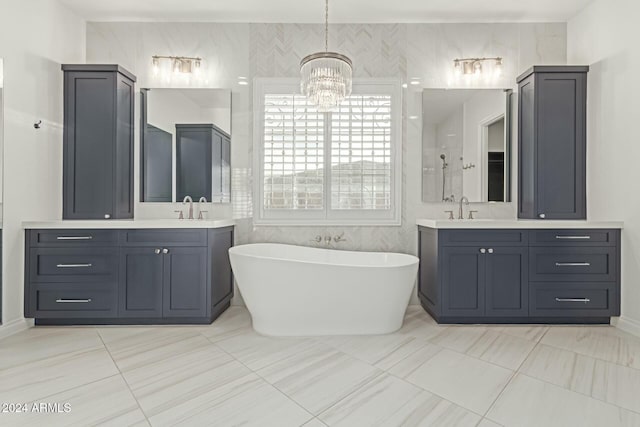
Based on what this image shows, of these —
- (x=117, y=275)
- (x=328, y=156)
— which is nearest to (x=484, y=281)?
(x=328, y=156)

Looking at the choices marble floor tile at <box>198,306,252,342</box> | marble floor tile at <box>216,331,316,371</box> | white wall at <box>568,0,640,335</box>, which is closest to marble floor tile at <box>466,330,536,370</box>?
white wall at <box>568,0,640,335</box>

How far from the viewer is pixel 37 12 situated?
2963mm

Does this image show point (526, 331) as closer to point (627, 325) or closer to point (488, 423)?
point (627, 325)

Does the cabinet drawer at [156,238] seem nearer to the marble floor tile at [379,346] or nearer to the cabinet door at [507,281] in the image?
the marble floor tile at [379,346]

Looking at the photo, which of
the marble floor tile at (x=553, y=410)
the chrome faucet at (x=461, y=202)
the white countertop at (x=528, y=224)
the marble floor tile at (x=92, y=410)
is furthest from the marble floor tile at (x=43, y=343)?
the chrome faucet at (x=461, y=202)

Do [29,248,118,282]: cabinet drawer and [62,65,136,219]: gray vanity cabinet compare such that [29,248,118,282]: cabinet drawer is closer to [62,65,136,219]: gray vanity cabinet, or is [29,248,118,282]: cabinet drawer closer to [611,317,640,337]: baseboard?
[62,65,136,219]: gray vanity cabinet

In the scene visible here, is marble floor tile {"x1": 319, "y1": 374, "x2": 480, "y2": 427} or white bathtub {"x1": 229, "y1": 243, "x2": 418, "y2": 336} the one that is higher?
white bathtub {"x1": 229, "y1": 243, "x2": 418, "y2": 336}

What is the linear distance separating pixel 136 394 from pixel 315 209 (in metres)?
2.18

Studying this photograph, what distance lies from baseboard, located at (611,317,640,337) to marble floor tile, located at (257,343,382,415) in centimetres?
223

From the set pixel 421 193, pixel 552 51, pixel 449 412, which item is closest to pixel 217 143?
pixel 421 193

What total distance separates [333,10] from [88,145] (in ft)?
8.44

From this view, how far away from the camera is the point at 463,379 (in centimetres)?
204

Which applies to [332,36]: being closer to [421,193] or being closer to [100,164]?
[421,193]

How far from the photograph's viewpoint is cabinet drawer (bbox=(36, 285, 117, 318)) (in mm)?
2873
